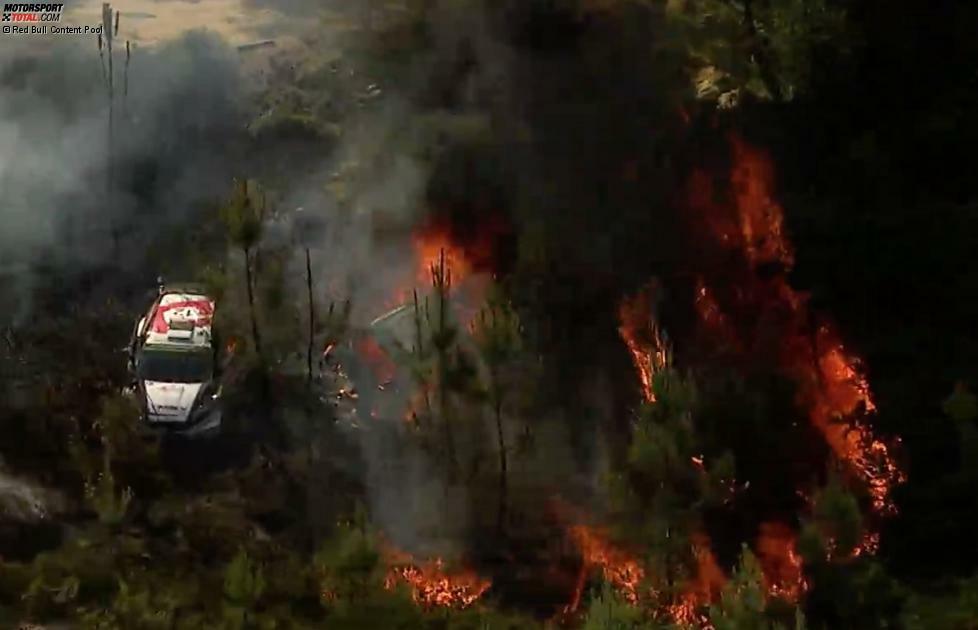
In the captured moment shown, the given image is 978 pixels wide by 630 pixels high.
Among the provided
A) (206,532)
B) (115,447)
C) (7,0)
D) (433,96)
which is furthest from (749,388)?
(7,0)

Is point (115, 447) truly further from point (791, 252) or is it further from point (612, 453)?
point (791, 252)

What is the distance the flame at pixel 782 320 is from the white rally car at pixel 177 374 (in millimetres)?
3185

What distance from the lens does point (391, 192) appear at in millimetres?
6996

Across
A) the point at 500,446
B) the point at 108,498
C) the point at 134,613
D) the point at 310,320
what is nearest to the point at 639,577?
the point at 500,446

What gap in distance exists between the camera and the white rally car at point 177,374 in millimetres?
6586

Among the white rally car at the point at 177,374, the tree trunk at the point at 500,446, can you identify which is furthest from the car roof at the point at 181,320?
the tree trunk at the point at 500,446

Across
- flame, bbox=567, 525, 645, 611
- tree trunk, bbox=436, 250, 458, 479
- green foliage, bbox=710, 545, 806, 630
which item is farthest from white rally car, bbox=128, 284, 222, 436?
green foliage, bbox=710, 545, 806, 630

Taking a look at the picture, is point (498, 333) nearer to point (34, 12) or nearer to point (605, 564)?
point (605, 564)

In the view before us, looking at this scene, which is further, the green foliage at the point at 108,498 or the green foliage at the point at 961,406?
the green foliage at the point at 961,406

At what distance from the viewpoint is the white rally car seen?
6586mm

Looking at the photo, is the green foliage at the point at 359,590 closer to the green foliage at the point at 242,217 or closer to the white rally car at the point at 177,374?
the white rally car at the point at 177,374

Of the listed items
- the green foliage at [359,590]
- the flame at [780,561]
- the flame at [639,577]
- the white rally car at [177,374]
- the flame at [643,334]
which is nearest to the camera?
the green foliage at [359,590]

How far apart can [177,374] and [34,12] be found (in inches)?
98.9

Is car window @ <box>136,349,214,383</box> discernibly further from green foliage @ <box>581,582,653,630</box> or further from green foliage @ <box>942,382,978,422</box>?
green foliage @ <box>942,382,978,422</box>
